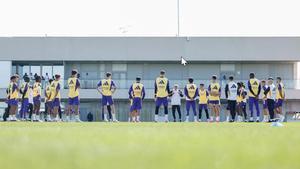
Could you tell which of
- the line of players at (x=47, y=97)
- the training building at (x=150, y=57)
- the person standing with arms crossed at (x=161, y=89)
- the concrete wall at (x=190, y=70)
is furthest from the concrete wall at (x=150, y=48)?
the person standing with arms crossed at (x=161, y=89)

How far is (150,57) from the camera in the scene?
60156 mm

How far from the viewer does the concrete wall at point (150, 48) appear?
59.7 metres

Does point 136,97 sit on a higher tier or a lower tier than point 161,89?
lower

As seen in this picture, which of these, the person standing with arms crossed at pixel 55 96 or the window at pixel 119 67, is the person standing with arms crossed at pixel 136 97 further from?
the window at pixel 119 67

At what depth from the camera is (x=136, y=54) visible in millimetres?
60281

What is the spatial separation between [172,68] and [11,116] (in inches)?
1430

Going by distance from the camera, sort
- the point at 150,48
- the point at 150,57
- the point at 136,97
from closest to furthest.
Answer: the point at 136,97
the point at 150,57
the point at 150,48

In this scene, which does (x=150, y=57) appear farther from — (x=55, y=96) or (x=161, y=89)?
(x=161, y=89)

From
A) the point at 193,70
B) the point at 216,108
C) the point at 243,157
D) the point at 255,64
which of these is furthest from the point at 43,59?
the point at 243,157

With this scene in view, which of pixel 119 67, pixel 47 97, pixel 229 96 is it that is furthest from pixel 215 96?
pixel 119 67

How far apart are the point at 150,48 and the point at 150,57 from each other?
0.92 metres

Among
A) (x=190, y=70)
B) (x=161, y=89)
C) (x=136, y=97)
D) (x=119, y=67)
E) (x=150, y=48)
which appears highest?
(x=150, y=48)

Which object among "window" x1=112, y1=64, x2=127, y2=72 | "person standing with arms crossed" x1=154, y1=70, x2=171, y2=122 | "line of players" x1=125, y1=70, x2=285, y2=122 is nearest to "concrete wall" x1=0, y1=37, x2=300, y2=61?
"window" x1=112, y1=64, x2=127, y2=72

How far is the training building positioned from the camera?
59656mm
